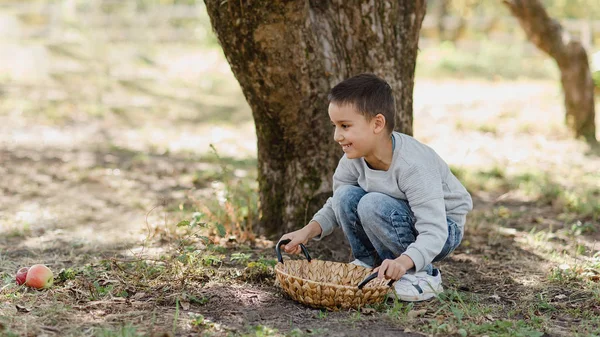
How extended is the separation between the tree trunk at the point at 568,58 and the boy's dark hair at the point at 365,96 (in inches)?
186

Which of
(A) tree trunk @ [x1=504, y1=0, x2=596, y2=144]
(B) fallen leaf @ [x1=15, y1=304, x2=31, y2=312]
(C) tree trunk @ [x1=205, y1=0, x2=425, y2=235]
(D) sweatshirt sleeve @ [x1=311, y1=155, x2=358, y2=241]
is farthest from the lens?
(A) tree trunk @ [x1=504, y1=0, x2=596, y2=144]

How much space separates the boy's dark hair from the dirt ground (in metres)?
0.92

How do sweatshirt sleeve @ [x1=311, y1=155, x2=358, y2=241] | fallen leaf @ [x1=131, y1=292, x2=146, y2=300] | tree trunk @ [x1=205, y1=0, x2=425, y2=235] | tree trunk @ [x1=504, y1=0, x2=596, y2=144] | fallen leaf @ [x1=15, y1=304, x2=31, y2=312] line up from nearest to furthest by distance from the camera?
fallen leaf @ [x1=15, y1=304, x2=31, y2=312] < fallen leaf @ [x1=131, y1=292, x2=146, y2=300] < sweatshirt sleeve @ [x1=311, y1=155, x2=358, y2=241] < tree trunk @ [x1=205, y1=0, x2=425, y2=235] < tree trunk @ [x1=504, y1=0, x2=596, y2=144]

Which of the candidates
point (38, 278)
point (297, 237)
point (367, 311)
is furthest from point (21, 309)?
point (367, 311)

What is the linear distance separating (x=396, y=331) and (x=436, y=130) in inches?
242

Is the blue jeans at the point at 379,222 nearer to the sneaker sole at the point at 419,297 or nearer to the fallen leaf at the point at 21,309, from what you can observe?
the sneaker sole at the point at 419,297

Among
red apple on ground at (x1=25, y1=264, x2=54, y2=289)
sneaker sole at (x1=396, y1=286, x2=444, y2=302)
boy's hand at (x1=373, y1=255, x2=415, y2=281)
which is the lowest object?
sneaker sole at (x1=396, y1=286, x2=444, y2=302)

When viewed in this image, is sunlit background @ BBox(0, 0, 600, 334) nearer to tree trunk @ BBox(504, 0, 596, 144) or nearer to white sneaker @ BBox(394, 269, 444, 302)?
tree trunk @ BBox(504, 0, 596, 144)

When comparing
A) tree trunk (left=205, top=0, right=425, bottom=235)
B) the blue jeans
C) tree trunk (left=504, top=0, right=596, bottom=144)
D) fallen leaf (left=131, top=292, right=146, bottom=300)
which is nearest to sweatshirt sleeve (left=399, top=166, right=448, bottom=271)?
the blue jeans

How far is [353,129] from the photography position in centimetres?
312

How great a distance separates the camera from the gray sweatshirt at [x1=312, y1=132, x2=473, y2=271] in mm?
3020

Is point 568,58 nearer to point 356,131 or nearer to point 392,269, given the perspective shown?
point 356,131

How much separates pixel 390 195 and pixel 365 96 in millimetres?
529

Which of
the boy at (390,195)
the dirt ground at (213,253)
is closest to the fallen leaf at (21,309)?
the dirt ground at (213,253)
